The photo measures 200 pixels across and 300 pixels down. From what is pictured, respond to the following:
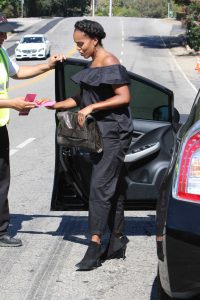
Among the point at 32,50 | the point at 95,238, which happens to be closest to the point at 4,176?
the point at 95,238

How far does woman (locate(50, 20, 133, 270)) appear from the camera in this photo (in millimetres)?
4992

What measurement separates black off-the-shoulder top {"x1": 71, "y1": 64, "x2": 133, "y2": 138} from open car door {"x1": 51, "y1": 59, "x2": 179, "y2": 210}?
1.37ft

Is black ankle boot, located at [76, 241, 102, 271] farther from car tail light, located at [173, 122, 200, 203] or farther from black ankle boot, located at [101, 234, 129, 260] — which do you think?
car tail light, located at [173, 122, 200, 203]

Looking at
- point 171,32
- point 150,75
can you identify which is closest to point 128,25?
point 171,32

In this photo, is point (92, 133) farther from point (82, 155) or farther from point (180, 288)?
point (180, 288)

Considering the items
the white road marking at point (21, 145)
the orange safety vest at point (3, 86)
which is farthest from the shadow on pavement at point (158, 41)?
the orange safety vest at point (3, 86)

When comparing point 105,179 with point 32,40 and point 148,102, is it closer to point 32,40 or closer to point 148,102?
point 148,102

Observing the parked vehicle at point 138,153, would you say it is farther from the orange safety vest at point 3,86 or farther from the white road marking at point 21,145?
the white road marking at point 21,145

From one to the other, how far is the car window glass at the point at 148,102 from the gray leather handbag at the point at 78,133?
0.74 metres

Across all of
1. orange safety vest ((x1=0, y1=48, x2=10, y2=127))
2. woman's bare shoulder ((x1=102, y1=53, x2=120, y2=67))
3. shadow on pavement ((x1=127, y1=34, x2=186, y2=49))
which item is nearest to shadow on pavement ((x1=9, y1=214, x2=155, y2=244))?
orange safety vest ((x1=0, y1=48, x2=10, y2=127))

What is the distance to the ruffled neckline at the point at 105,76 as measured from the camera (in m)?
4.94

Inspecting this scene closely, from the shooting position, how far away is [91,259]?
5.12m

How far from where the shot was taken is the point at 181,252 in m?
3.00

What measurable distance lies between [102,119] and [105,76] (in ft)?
1.04
